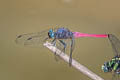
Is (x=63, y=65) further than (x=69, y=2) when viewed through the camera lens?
No

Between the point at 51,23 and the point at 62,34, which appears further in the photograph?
the point at 51,23

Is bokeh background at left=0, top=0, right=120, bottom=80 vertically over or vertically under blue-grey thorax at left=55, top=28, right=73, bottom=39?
under

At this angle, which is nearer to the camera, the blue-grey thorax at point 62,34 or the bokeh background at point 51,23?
the blue-grey thorax at point 62,34

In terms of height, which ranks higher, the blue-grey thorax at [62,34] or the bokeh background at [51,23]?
the blue-grey thorax at [62,34]

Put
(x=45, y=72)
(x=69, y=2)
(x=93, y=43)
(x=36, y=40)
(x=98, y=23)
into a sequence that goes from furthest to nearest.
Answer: (x=69, y=2) → (x=98, y=23) → (x=93, y=43) → (x=45, y=72) → (x=36, y=40)

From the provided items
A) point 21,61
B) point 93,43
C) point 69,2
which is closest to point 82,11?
point 69,2

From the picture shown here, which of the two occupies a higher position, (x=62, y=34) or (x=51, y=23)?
(x=62, y=34)

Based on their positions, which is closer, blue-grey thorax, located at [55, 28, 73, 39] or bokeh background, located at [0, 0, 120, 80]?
blue-grey thorax, located at [55, 28, 73, 39]

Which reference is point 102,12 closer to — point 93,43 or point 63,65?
point 93,43
